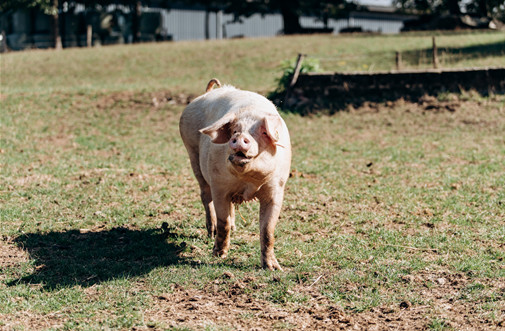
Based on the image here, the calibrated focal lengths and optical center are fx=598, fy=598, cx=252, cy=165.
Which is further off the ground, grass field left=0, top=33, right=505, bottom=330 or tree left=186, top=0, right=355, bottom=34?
tree left=186, top=0, right=355, bottom=34

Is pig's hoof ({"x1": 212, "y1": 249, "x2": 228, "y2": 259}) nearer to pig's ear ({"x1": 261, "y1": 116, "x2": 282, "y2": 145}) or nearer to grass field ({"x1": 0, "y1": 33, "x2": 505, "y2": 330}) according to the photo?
grass field ({"x1": 0, "y1": 33, "x2": 505, "y2": 330})

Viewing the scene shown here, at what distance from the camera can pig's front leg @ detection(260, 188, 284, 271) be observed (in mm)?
5859

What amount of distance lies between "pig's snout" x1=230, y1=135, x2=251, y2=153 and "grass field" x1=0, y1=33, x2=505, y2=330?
4.48 ft

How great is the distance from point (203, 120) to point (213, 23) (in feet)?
114

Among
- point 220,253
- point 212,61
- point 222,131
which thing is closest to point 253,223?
point 220,253

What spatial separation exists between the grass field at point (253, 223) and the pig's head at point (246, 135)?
127cm

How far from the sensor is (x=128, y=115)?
14898 mm

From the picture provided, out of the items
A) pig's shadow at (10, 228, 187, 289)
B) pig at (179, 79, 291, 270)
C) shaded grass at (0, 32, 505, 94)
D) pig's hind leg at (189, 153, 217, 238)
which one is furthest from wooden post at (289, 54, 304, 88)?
pig's shadow at (10, 228, 187, 289)

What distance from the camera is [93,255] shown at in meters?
6.46

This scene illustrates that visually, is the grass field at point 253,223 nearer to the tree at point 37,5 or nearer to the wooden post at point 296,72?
the wooden post at point 296,72

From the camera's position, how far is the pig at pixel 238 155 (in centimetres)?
511

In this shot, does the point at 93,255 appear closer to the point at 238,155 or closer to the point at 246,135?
the point at 238,155

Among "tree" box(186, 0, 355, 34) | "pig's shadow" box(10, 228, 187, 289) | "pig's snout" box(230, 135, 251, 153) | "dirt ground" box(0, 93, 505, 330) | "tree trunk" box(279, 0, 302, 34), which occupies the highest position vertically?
"tree" box(186, 0, 355, 34)

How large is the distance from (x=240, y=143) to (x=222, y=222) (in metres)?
1.51
